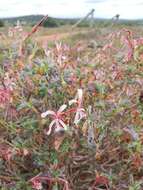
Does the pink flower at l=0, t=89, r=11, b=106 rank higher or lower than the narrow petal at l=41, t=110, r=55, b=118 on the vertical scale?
higher

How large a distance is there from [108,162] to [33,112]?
0.41 metres

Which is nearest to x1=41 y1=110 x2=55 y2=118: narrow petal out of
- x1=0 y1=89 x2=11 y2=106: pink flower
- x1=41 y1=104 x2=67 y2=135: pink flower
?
x1=41 y1=104 x2=67 y2=135: pink flower

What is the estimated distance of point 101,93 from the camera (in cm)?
315

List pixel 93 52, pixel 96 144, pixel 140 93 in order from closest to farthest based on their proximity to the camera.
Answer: pixel 96 144
pixel 140 93
pixel 93 52

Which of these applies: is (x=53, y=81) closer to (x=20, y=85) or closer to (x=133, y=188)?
(x=20, y=85)

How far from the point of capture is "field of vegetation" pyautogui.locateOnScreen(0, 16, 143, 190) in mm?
2947

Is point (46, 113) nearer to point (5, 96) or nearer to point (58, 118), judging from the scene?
point (58, 118)

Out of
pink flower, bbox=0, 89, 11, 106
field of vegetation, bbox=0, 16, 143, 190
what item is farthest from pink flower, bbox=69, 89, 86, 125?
pink flower, bbox=0, 89, 11, 106

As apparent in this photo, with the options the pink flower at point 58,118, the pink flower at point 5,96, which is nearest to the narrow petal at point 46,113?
the pink flower at point 58,118

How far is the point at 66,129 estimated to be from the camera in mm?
2889

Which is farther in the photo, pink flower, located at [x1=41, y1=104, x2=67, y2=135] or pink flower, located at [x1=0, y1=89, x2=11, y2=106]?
pink flower, located at [x1=0, y1=89, x2=11, y2=106]

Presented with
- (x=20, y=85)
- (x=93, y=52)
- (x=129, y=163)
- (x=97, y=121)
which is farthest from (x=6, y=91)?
(x=93, y=52)

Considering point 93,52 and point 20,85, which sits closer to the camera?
point 20,85

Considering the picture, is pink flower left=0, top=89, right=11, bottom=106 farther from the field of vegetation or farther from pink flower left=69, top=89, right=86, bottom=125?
pink flower left=69, top=89, right=86, bottom=125
